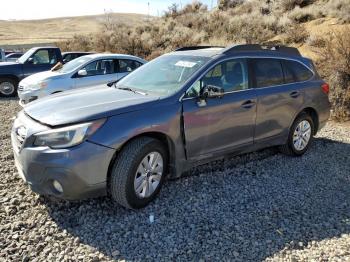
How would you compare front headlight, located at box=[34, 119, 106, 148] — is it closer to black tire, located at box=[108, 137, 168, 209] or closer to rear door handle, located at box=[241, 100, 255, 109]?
black tire, located at box=[108, 137, 168, 209]

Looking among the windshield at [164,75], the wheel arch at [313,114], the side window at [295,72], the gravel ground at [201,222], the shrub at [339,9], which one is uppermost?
the shrub at [339,9]

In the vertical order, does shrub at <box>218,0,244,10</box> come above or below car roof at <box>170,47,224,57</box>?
above

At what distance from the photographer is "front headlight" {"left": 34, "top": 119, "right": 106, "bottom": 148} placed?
3.91 metres

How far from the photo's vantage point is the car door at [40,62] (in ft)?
44.4

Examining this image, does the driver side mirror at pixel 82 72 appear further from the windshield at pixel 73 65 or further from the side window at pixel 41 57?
the side window at pixel 41 57

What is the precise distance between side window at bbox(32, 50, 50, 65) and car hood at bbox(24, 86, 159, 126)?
9481 mm

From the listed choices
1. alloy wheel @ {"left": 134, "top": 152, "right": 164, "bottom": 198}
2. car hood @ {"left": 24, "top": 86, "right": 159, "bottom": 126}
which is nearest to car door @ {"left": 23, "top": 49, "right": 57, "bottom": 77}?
car hood @ {"left": 24, "top": 86, "right": 159, "bottom": 126}

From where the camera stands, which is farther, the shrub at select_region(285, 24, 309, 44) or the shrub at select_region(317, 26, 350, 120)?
the shrub at select_region(285, 24, 309, 44)

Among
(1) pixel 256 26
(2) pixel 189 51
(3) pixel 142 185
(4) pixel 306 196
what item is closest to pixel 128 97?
(3) pixel 142 185

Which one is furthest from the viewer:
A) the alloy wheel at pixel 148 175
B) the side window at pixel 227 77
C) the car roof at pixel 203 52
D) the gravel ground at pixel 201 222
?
the car roof at pixel 203 52

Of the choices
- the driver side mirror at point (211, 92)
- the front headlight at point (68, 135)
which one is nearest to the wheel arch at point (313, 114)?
the driver side mirror at point (211, 92)

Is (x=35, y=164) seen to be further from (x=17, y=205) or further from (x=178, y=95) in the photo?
(x=178, y=95)

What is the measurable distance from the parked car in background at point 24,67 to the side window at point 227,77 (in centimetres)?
994

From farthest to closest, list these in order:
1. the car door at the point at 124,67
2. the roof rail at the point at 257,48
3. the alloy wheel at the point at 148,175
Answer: the car door at the point at 124,67 → the roof rail at the point at 257,48 → the alloy wheel at the point at 148,175
